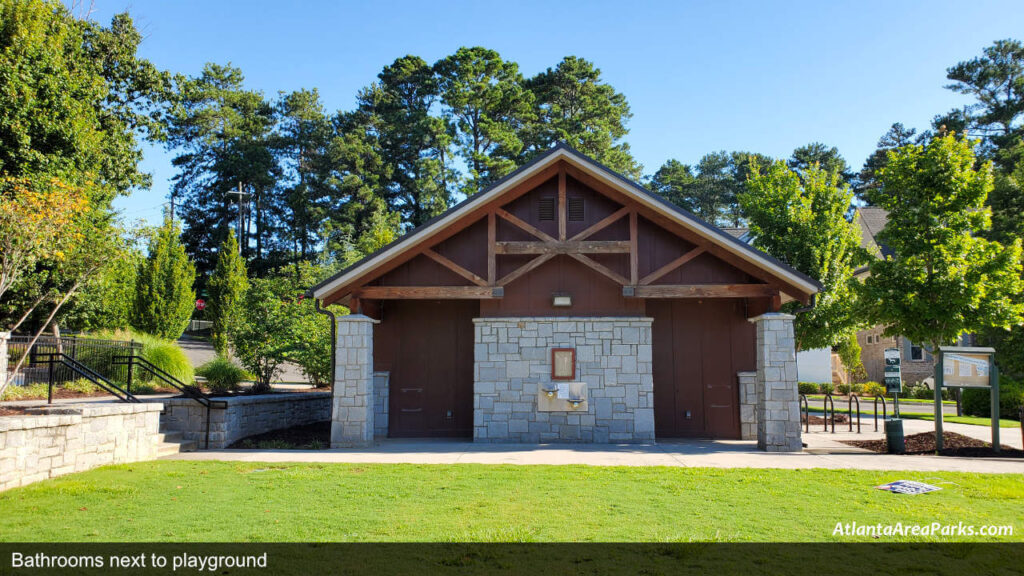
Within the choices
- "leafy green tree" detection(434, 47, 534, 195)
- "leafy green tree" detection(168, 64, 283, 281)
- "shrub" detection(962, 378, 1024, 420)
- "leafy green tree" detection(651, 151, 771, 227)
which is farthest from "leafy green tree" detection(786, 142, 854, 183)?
"leafy green tree" detection(168, 64, 283, 281)

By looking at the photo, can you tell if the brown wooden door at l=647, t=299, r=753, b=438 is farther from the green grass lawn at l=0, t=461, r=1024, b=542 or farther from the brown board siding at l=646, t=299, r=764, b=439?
the green grass lawn at l=0, t=461, r=1024, b=542

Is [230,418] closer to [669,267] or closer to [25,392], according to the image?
[25,392]

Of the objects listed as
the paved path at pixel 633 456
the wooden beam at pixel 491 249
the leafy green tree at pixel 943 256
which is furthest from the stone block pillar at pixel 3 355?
the leafy green tree at pixel 943 256

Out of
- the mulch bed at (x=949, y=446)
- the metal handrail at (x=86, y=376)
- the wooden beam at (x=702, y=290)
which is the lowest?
the mulch bed at (x=949, y=446)

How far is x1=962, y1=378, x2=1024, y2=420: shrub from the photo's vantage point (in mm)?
20281

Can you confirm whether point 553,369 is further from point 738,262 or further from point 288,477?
point 288,477

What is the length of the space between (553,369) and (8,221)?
31.2 feet

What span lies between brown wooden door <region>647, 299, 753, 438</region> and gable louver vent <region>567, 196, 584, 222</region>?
8.33 feet

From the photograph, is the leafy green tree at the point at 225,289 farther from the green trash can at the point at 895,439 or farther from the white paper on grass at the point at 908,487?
the white paper on grass at the point at 908,487

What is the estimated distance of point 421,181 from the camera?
4212cm

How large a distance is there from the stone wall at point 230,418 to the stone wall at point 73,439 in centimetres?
92

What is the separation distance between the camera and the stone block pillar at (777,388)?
456 inches
